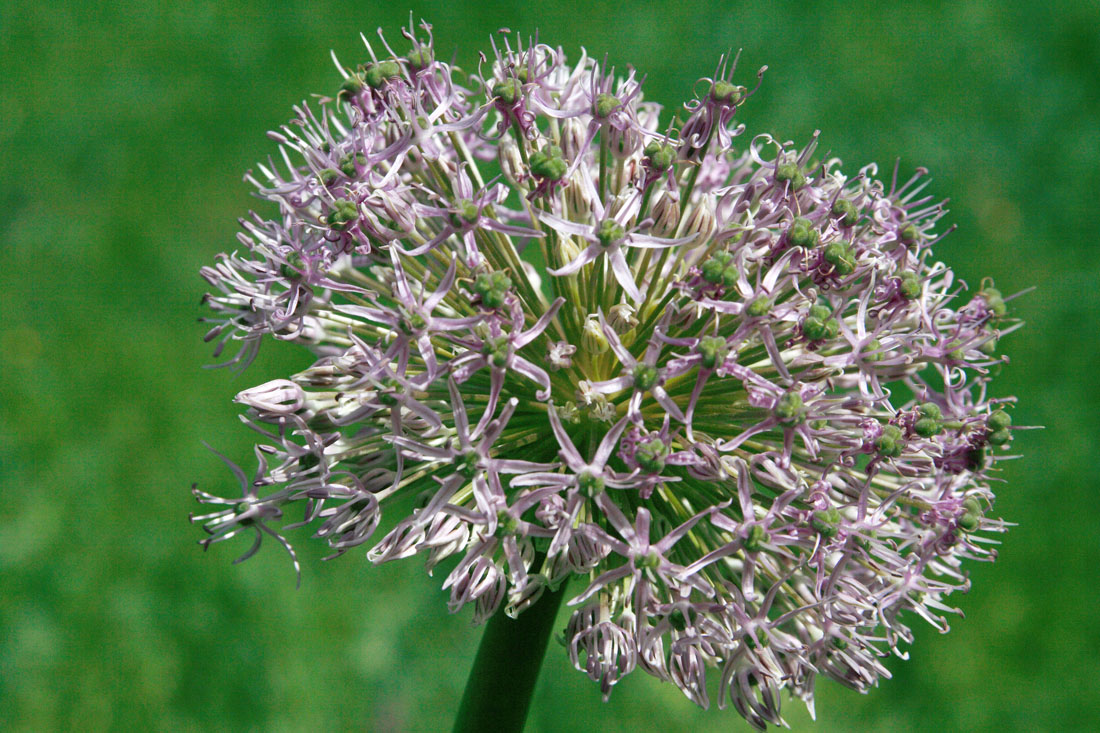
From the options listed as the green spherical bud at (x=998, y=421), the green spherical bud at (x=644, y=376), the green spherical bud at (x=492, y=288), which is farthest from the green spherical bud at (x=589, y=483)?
the green spherical bud at (x=998, y=421)

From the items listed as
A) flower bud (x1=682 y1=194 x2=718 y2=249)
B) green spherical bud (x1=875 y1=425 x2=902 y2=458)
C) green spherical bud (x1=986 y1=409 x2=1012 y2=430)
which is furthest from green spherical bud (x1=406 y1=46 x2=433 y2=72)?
green spherical bud (x1=986 y1=409 x2=1012 y2=430)


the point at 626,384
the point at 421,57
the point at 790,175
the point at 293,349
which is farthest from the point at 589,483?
the point at 293,349

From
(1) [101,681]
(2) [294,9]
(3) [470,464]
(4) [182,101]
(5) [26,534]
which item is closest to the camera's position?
(3) [470,464]

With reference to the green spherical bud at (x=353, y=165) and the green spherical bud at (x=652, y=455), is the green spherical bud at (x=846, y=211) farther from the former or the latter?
the green spherical bud at (x=353, y=165)

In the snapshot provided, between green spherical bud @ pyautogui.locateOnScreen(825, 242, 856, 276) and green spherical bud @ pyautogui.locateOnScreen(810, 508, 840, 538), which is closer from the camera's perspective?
green spherical bud @ pyautogui.locateOnScreen(810, 508, 840, 538)

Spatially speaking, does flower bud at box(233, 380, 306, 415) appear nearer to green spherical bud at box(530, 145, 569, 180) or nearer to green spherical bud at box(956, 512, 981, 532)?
green spherical bud at box(530, 145, 569, 180)

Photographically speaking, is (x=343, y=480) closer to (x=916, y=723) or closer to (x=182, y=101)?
(x=916, y=723)

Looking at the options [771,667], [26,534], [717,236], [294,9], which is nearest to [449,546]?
[771,667]
